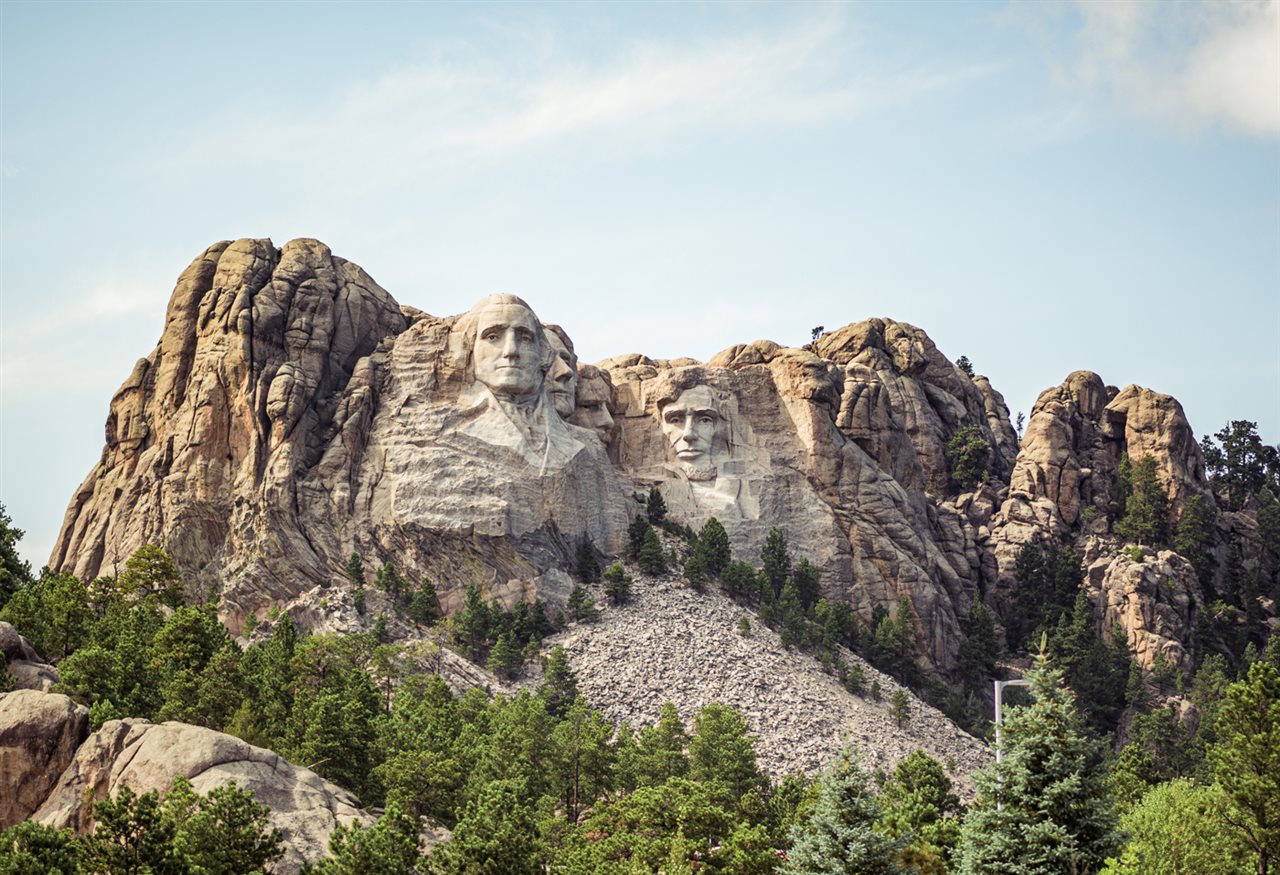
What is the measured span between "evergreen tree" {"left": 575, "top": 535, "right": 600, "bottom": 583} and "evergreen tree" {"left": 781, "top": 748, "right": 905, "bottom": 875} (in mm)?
54498

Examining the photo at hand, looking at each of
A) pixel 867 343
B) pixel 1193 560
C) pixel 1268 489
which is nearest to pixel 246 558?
pixel 867 343

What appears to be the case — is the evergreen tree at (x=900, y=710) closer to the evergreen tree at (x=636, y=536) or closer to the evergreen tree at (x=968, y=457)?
the evergreen tree at (x=636, y=536)

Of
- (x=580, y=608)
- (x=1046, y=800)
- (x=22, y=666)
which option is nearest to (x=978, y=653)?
(x=580, y=608)

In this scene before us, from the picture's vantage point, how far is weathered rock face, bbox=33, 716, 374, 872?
193 feet

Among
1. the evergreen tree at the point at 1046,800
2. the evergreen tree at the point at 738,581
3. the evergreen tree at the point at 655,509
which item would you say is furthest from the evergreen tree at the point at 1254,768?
the evergreen tree at the point at 655,509

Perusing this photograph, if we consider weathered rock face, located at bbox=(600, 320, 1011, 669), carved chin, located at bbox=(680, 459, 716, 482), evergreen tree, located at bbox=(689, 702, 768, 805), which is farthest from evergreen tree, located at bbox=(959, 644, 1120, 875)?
carved chin, located at bbox=(680, 459, 716, 482)

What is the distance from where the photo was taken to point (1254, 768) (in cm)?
6375

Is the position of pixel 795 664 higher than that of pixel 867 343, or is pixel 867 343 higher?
pixel 867 343

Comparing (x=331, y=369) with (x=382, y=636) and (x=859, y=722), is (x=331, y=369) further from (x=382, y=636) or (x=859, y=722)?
(x=859, y=722)

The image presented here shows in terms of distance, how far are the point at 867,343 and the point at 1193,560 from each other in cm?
2584

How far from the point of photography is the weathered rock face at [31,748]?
59938 mm

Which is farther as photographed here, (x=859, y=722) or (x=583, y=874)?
(x=859, y=722)

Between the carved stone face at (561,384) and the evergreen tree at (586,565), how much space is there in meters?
9.25

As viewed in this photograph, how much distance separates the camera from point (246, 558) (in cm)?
9956
